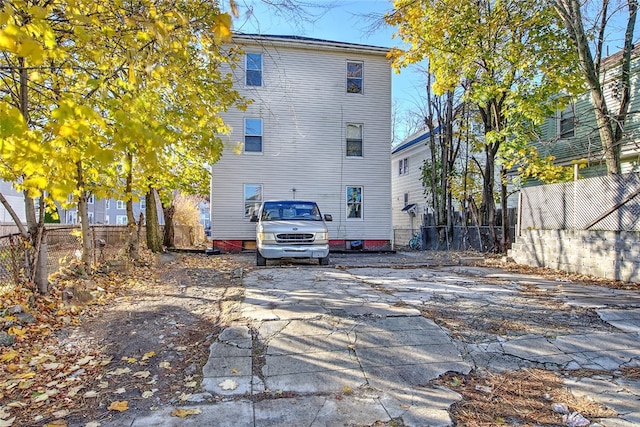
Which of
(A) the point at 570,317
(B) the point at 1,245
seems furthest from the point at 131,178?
(A) the point at 570,317

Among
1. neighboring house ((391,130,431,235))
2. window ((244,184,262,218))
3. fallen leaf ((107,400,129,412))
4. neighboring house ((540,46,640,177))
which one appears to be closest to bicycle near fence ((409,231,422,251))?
neighboring house ((391,130,431,235))

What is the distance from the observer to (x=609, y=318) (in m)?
4.74

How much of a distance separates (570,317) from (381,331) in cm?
258

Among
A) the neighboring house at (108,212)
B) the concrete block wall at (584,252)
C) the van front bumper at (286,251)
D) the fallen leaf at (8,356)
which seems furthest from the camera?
the neighboring house at (108,212)

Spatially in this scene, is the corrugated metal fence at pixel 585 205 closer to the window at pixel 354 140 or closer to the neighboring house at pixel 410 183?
the window at pixel 354 140

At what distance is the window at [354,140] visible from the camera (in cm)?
1561

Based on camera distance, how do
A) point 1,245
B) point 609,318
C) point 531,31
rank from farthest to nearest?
point 531,31 < point 1,245 < point 609,318

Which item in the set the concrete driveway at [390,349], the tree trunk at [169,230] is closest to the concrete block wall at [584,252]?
the concrete driveway at [390,349]

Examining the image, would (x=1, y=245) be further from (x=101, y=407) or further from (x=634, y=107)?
(x=634, y=107)

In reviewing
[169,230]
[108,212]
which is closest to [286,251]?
[169,230]

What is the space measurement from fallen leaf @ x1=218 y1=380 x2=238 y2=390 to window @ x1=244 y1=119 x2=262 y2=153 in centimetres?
1228

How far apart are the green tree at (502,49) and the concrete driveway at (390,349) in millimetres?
5790

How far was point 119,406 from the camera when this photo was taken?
9.25ft

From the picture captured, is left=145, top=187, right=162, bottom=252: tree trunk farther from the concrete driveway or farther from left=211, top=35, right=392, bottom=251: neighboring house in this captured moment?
the concrete driveway
